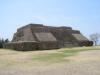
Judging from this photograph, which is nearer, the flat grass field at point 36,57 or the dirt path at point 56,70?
the dirt path at point 56,70

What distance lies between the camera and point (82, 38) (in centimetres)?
5069

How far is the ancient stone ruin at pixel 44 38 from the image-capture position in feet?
120

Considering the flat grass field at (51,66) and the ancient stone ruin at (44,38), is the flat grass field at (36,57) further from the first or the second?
the ancient stone ruin at (44,38)

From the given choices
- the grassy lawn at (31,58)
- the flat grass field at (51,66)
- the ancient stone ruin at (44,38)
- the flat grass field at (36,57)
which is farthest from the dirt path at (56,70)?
the ancient stone ruin at (44,38)

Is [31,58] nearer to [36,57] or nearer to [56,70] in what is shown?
[36,57]

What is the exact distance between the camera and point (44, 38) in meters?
40.8

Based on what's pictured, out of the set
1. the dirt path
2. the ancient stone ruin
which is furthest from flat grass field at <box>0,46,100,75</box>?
the ancient stone ruin

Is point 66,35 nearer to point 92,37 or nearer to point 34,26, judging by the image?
point 34,26

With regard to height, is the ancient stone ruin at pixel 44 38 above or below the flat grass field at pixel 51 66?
above

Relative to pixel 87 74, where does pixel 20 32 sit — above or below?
above

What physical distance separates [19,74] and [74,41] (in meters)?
38.9

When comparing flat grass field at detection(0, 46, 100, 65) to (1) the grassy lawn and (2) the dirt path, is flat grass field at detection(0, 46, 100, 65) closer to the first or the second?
(1) the grassy lawn

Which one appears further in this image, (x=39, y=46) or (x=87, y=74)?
(x=39, y=46)

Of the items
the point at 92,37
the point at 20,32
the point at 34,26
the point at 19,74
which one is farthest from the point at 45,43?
the point at 92,37
